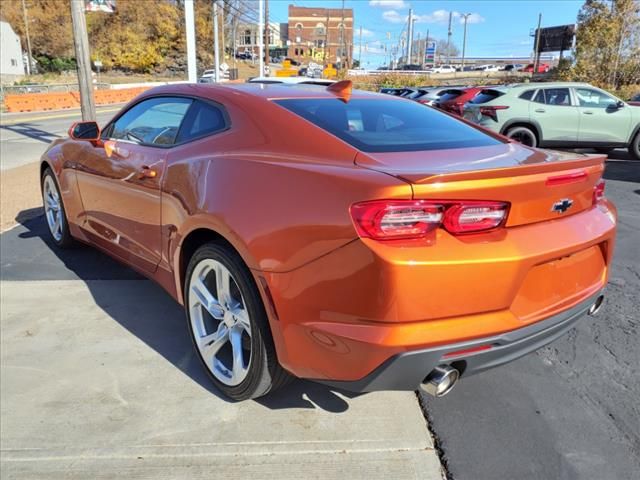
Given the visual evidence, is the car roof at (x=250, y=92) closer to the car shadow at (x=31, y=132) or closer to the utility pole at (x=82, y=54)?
the utility pole at (x=82, y=54)

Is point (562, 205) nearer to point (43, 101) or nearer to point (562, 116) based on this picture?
point (562, 116)

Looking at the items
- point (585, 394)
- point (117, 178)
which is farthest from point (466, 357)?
point (117, 178)

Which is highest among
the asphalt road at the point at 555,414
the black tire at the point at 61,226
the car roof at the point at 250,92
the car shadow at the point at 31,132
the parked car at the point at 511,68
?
the parked car at the point at 511,68

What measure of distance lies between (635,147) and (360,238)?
37.4 feet

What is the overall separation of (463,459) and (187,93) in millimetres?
2554

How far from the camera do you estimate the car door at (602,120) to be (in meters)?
10.8

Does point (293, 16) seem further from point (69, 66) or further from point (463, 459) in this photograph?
point (463, 459)

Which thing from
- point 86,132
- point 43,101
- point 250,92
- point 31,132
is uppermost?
point 250,92

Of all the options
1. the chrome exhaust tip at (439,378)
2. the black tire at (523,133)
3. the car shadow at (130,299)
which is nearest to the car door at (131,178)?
the car shadow at (130,299)

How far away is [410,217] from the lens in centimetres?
190

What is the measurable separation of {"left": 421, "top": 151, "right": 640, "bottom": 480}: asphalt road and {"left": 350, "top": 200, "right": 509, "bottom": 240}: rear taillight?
1.08m

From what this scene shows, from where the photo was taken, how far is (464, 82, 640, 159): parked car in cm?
1082

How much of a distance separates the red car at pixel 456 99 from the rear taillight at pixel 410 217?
1075 cm

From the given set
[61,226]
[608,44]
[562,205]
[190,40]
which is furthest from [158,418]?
[608,44]
